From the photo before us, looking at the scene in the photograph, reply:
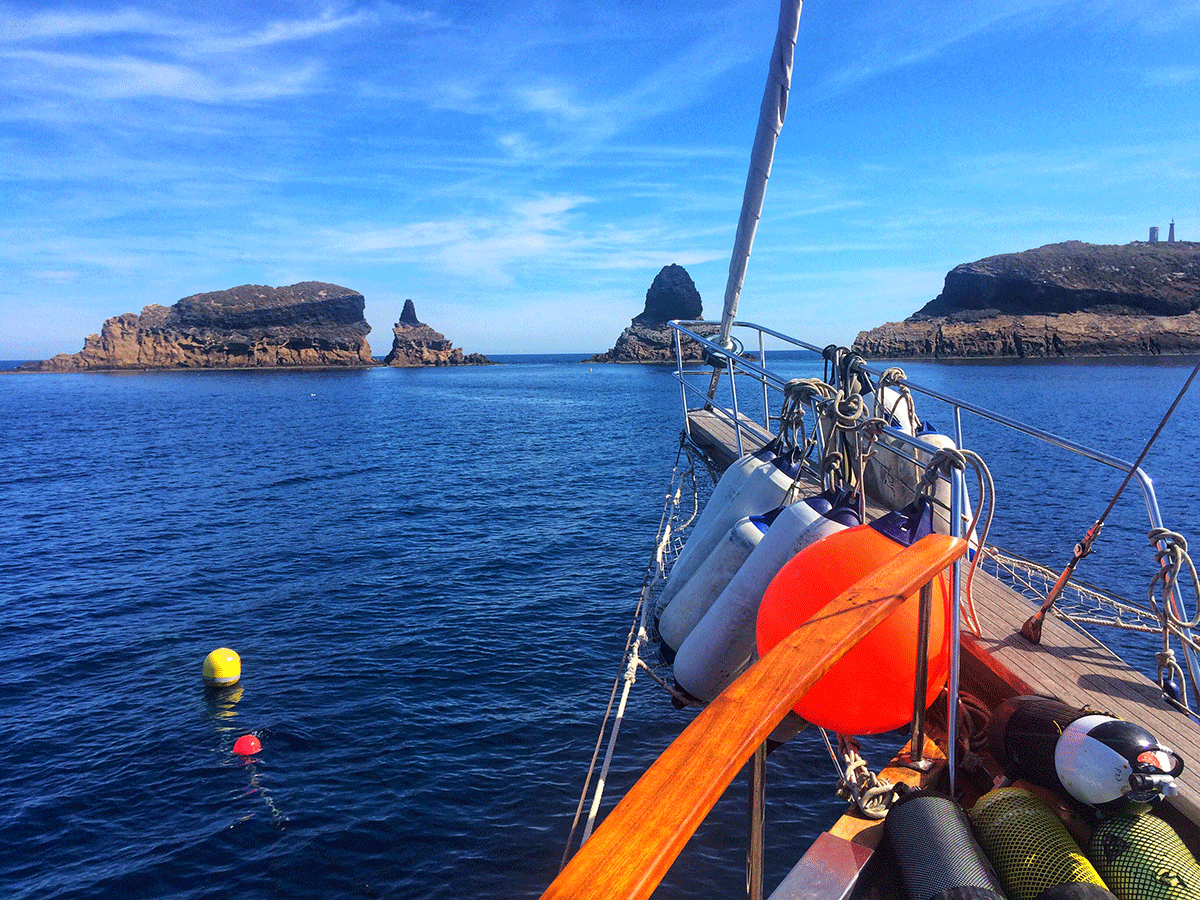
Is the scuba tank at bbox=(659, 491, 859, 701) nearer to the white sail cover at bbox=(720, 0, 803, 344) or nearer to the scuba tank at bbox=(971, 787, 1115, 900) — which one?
the scuba tank at bbox=(971, 787, 1115, 900)

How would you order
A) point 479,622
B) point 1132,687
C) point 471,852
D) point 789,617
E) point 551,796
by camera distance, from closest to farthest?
point 789,617 → point 1132,687 → point 471,852 → point 551,796 → point 479,622

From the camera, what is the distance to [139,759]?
384 inches

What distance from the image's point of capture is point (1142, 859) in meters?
2.51

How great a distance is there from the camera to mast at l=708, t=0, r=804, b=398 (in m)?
6.71

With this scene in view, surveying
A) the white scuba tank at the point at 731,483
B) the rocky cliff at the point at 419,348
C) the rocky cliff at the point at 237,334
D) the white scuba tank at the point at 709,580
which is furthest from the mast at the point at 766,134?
the rocky cliff at the point at 419,348

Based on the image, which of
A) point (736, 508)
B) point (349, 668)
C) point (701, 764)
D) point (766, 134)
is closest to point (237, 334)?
point (349, 668)

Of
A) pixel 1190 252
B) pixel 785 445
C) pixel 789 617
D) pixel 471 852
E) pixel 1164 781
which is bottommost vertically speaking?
pixel 471 852

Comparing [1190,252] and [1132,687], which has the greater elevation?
[1190,252]

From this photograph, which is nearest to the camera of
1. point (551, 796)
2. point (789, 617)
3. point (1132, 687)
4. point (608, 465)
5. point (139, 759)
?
point (789, 617)

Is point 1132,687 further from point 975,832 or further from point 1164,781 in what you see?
point 975,832

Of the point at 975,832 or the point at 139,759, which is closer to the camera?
the point at 975,832

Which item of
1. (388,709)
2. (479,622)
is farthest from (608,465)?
(388,709)

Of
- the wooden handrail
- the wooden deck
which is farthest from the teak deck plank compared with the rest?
the wooden handrail

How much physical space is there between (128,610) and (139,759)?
657 centimetres
